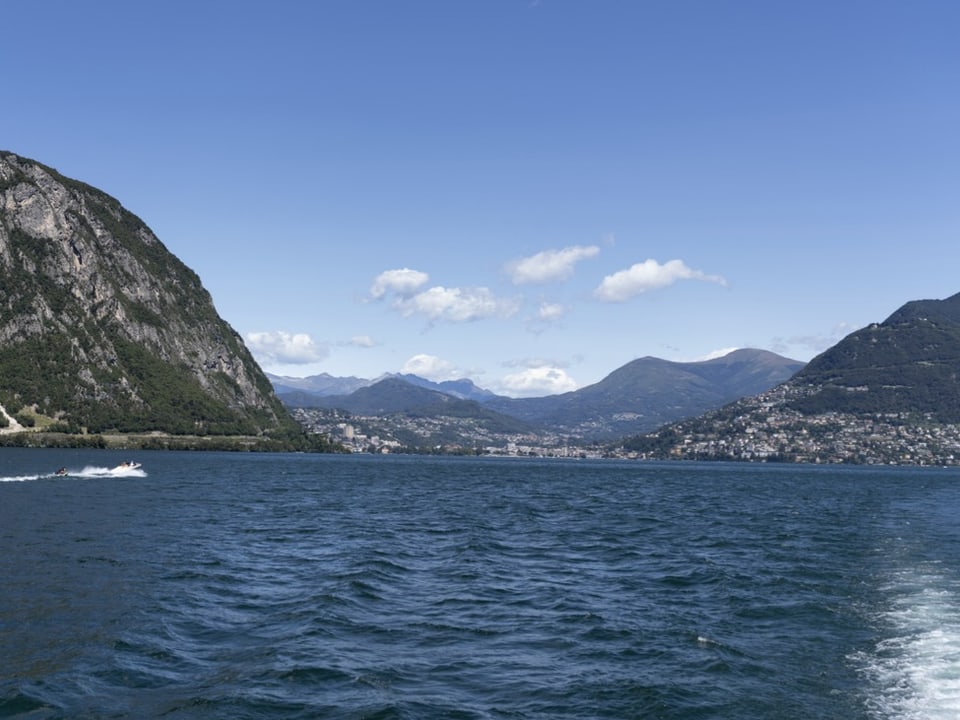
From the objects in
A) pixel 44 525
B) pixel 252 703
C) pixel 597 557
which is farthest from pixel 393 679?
pixel 44 525

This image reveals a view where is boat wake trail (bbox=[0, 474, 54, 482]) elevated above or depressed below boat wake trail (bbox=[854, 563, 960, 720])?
above

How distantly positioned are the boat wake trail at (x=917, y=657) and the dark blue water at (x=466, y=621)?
4.3 inches

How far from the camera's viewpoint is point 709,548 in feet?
191

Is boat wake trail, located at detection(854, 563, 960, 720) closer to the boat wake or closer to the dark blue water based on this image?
the dark blue water

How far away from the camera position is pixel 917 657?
28078 mm

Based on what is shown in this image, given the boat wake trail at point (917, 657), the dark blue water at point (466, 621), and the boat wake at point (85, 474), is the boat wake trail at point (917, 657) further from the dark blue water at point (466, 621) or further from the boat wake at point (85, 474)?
the boat wake at point (85, 474)

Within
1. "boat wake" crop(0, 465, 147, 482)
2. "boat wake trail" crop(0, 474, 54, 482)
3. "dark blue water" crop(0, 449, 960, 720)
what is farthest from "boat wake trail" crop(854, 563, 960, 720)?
"boat wake" crop(0, 465, 147, 482)

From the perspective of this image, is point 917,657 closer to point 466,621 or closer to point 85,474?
point 466,621

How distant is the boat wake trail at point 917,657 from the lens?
23.0 metres

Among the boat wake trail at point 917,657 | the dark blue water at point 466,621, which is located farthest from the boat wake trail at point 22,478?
the boat wake trail at point 917,657

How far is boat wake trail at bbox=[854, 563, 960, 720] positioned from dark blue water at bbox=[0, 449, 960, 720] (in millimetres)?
110

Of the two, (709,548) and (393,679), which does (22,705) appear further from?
(709,548)

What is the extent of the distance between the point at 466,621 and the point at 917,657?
1686cm

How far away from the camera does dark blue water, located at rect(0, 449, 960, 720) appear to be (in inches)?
899
